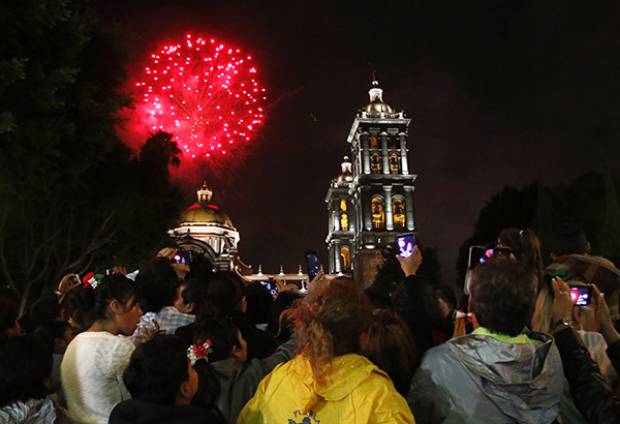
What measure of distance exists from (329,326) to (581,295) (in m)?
1.78

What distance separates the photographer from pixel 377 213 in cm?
6575

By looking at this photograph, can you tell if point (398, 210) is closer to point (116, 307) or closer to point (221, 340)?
point (116, 307)

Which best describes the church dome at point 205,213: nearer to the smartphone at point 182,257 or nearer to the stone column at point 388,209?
the stone column at point 388,209

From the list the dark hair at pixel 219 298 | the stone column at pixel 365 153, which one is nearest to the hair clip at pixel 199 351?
the dark hair at pixel 219 298

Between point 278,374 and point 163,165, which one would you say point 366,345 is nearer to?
point 278,374

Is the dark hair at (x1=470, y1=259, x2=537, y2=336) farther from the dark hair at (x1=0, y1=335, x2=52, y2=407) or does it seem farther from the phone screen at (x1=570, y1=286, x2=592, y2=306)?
the dark hair at (x1=0, y1=335, x2=52, y2=407)

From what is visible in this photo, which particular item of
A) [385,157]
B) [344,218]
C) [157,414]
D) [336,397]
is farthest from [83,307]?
[344,218]

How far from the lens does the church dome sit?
79188 millimetres

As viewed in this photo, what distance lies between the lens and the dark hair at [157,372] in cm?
315

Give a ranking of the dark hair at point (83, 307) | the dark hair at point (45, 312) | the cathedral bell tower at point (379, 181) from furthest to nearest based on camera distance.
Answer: the cathedral bell tower at point (379, 181) < the dark hair at point (45, 312) < the dark hair at point (83, 307)

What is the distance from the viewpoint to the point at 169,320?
519cm

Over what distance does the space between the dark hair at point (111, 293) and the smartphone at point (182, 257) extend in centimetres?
263

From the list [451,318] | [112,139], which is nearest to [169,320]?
[451,318]

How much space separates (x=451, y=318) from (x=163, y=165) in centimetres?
1294
